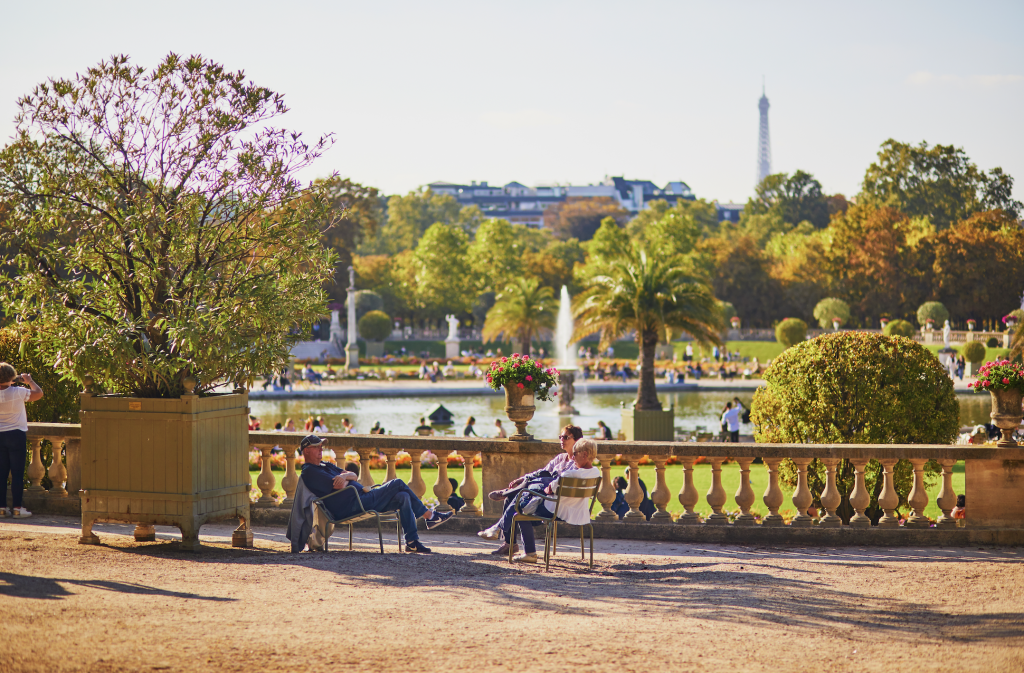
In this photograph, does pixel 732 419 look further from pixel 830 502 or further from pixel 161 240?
pixel 161 240

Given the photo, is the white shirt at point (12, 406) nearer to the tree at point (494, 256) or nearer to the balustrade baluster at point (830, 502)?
the balustrade baluster at point (830, 502)

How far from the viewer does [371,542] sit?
9.05 meters

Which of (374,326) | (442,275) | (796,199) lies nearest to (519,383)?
(374,326)

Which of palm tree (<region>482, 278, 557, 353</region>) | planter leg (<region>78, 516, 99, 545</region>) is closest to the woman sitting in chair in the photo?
planter leg (<region>78, 516, 99, 545</region>)

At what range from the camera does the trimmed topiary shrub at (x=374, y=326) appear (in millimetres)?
70062

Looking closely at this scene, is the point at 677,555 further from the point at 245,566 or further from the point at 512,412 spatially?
the point at 245,566

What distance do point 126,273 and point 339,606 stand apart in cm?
351

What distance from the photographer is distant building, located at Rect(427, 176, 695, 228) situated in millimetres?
188250

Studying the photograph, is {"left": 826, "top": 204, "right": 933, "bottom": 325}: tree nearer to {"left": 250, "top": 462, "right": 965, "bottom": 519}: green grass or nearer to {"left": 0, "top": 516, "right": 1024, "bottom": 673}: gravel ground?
{"left": 250, "top": 462, "right": 965, "bottom": 519}: green grass

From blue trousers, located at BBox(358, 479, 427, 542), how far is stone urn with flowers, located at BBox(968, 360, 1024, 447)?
16.7 ft

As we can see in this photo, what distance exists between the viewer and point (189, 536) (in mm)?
7934

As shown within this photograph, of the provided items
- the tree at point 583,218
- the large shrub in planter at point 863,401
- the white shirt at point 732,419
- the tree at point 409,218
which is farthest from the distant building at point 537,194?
the large shrub in planter at point 863,401

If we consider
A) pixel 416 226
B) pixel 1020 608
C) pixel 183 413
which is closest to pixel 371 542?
pixel 183 413

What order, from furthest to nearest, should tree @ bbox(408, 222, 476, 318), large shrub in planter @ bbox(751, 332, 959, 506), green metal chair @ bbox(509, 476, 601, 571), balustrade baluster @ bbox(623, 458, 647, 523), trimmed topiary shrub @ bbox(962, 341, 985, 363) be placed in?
tree @ bbox(408, 222, 476, 318) → trimmed topiary shrub @ bbox(962, 341, 985, 363) → large shrub in planter @ bbox(751, 332, 959, 506) → balustrade baluster @ bbox(623, 458, 647, 523) → green metal chair @ bbox(509, 476, 601, 571)
